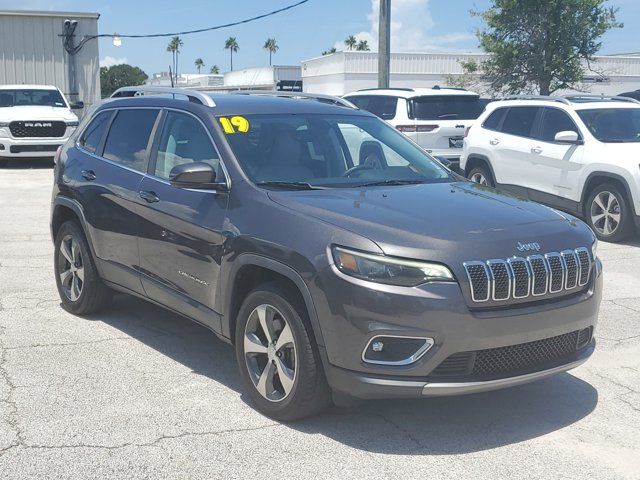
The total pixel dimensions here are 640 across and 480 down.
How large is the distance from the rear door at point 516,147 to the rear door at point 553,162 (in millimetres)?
111

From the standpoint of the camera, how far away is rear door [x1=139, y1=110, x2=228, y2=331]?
455cm

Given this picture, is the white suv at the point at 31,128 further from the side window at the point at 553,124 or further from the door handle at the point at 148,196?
the door handle at the point at 148,196

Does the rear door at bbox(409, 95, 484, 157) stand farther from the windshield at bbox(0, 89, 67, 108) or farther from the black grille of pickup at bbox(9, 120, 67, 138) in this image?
the windshield at bbox(0, 89, 67, 108)

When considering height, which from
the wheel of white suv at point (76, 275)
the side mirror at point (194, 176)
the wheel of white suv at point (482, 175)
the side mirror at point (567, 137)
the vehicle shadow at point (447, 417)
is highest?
the side mirror at point (567, 137)

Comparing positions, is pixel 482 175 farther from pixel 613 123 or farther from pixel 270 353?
pixel 270 353

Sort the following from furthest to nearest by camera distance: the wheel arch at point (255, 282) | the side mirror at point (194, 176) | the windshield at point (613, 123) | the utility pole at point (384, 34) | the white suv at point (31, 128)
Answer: the utility pole at point (384, 34), the white suv at point (31, 128), the windshield at point (613, 123), the side mirror at point (194, 176), the wheel arch at point (255, 282)

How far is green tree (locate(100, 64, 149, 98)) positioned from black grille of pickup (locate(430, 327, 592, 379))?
79.8 meters

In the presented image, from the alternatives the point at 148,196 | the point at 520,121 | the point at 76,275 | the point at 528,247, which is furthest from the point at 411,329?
the point at 520,121

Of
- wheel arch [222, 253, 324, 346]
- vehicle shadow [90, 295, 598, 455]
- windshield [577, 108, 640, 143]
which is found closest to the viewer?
wheel arch [222, 253, 324, 346]

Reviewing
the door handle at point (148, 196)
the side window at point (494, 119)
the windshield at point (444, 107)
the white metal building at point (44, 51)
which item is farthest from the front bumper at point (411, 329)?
the white metal building at point (44, 51)

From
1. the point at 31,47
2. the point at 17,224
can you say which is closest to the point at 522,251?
the point at 17,224

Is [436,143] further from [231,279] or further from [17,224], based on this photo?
[231,279]

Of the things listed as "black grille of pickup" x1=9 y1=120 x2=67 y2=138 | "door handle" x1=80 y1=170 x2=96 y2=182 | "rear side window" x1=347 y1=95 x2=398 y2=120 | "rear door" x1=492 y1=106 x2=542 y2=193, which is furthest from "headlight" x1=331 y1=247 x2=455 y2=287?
"black grille of pickup" x1=9 y1=120 x2=67 y2=138

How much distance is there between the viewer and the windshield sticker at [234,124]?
485cm
